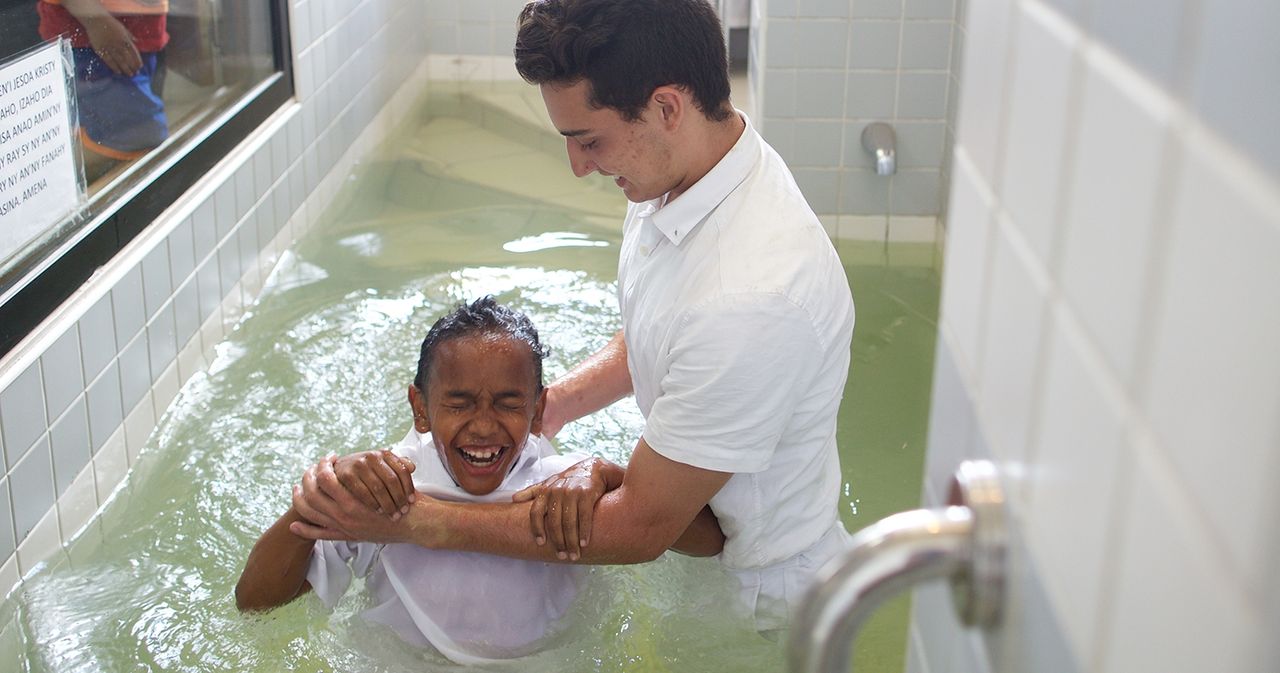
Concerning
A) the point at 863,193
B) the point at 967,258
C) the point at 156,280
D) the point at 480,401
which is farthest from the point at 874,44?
the point at 967,258

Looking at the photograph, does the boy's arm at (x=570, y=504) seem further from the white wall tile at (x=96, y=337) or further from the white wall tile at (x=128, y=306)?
the white wall tile at (x=128, y=306)

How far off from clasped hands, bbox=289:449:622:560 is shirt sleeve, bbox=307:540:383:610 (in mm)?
106

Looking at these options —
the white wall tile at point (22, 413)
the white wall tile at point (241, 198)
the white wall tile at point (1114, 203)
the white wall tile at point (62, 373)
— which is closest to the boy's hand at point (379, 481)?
the white wall tile at point (22, 413)

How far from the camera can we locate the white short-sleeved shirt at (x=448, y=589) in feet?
6.87

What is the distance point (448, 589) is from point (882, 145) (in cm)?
289

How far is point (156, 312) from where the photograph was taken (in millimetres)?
3258

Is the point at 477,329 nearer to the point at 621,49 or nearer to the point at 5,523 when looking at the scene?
the point at 621,49

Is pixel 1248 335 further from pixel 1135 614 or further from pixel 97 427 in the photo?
pixel 97 427

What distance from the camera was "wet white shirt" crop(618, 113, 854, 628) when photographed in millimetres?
1879

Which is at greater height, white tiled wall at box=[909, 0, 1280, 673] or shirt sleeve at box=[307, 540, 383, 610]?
white tiled wall at box=[909, 0, 1280, 673]

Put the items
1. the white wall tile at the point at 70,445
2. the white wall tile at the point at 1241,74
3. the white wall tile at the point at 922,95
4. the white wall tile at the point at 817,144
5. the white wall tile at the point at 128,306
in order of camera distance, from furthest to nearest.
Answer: the white wall tile at the point at 817,144 < the white wall tile at the point at 922,95 < the white wall tile at the point at 128,306 < the white wall tile at the point at 70,445 < the white wall tile at the point at 1241,74

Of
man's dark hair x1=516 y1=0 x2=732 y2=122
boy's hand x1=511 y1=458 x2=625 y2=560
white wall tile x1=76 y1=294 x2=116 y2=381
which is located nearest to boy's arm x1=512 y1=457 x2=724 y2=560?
boy's hand x1=511 y1=458 x2=625 y2=560

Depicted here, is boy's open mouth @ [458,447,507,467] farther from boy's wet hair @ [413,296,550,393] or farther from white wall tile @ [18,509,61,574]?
white wall tile @ [18,509,61,574]

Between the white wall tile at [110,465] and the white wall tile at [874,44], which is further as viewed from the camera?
the white wall tile at [874,44]
